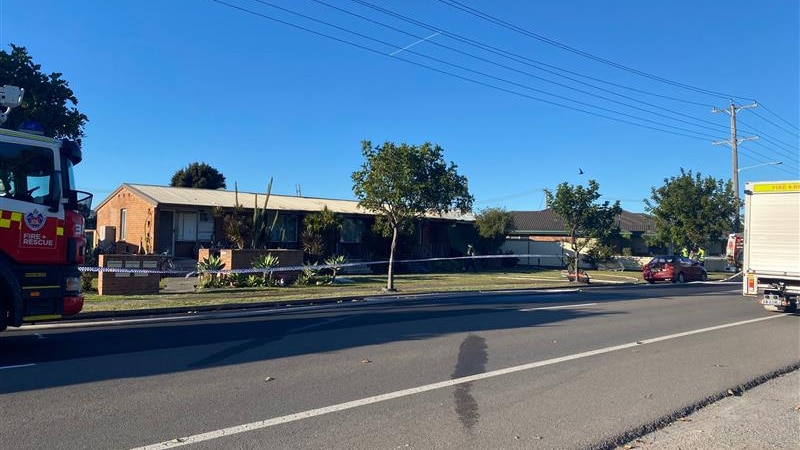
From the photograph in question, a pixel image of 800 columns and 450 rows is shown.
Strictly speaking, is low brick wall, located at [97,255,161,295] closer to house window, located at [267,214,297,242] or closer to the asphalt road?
the asphalt road

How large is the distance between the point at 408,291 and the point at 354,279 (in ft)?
17.8

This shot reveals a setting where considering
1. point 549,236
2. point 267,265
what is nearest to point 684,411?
point 267,265

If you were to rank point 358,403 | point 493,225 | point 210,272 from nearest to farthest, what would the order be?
point 358,403 < point 210,272 < point 493,225

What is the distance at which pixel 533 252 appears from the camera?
45656 millimetres

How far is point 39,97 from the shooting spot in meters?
17.2

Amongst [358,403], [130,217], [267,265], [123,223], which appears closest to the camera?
[358,403]

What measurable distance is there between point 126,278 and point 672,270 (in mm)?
25995

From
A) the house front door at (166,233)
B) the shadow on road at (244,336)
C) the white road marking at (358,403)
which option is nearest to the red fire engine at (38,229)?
the shadow on road at (244,336)

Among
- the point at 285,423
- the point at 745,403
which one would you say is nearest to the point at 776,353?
the point at 745,403

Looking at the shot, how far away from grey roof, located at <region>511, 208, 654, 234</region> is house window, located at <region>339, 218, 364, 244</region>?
2335 centimetres

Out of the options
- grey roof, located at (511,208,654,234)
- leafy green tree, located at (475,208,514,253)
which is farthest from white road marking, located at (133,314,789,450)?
grey roof, located at (511,208,654,234)

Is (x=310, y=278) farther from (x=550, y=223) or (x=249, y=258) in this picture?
(x=550, y=223)

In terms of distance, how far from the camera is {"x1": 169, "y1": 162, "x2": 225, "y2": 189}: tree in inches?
2119

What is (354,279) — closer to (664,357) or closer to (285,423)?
(664,357)
